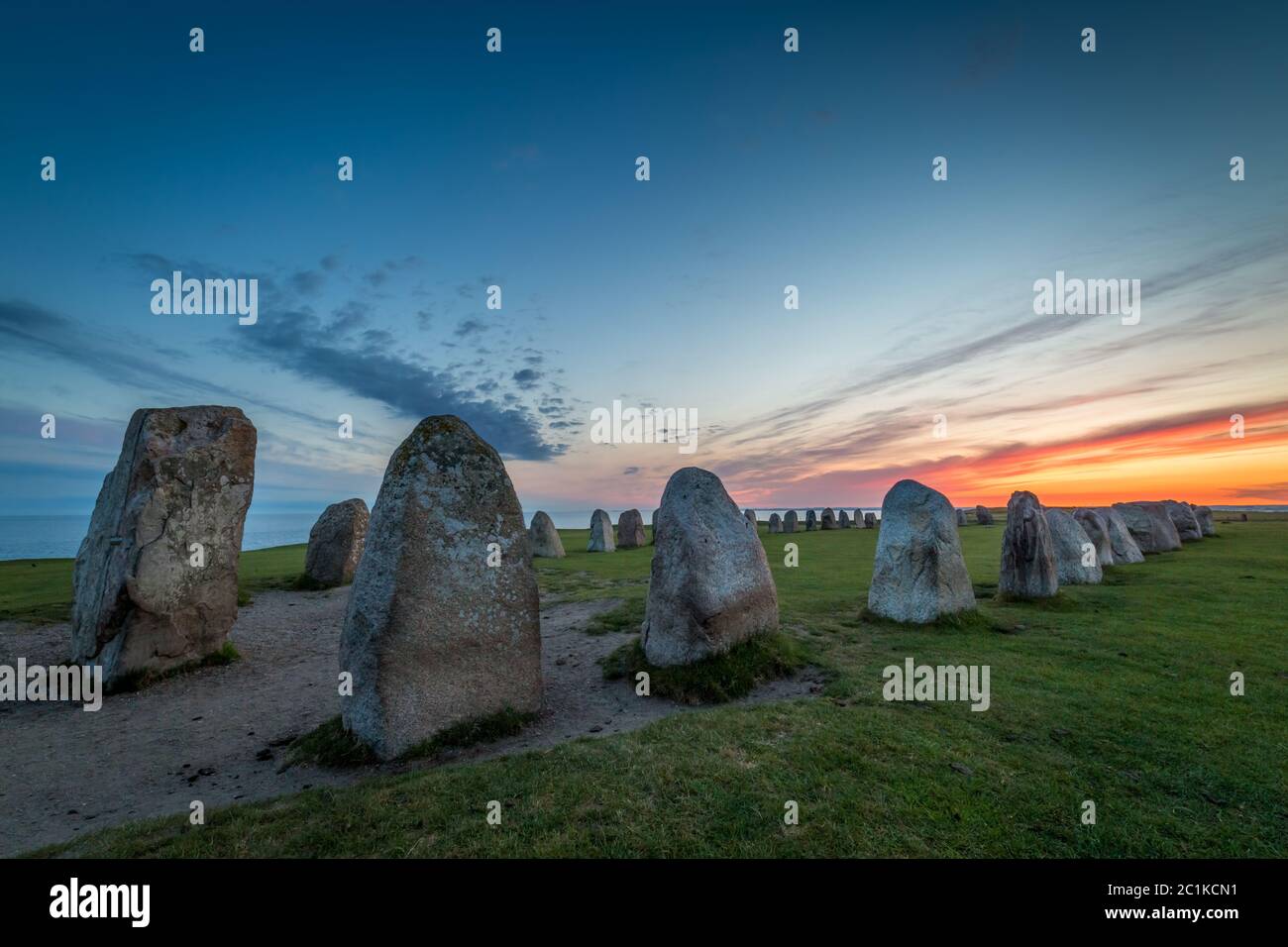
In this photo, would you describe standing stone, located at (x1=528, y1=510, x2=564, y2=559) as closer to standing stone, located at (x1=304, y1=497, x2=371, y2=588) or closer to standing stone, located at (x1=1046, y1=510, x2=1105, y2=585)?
standing stone, located at (x1=304, y1=497, x2=371, y2=588)

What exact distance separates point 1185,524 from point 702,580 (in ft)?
99.8

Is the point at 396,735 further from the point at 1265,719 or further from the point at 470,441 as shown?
the point at 1265,719

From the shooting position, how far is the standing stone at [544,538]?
28.5m

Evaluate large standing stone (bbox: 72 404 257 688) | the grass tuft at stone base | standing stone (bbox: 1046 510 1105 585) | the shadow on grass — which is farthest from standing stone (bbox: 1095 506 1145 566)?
large standing stone (bbox: 72 404 257 688)

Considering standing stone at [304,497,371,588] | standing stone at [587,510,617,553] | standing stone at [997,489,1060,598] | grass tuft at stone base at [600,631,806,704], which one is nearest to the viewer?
grass tuft at stone base at [600,631,806,704]

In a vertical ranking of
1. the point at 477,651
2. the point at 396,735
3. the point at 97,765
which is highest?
the point at 477,651

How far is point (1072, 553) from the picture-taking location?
52.6 ft

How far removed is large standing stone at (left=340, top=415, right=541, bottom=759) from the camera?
6.13 m

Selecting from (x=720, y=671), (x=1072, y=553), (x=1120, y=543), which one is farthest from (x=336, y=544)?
(x=1120, y=543)

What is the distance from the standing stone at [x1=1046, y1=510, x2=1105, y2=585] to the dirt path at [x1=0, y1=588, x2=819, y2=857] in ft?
40.8

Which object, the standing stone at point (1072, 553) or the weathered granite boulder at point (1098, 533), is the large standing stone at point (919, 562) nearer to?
the standing stone at point (1072, 553)

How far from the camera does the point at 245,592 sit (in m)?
16.2
